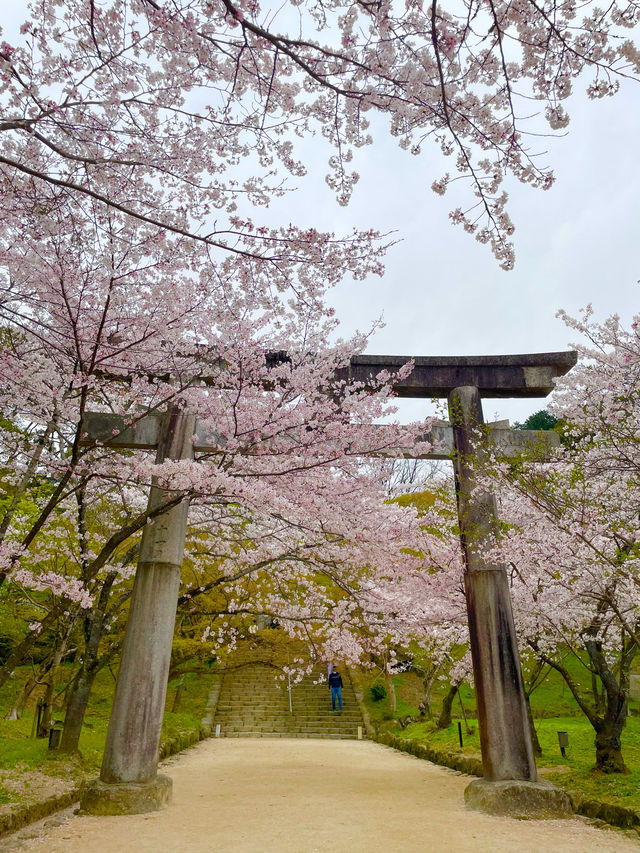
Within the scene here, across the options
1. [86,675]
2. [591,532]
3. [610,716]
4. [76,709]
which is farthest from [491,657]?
[76,709]

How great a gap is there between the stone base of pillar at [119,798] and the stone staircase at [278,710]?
34.5ft

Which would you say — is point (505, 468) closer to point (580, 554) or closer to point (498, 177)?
point (580, 554)

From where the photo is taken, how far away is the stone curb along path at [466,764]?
525 cm

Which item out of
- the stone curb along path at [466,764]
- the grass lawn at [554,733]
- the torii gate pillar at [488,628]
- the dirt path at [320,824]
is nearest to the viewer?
the dirt path at [320,824]

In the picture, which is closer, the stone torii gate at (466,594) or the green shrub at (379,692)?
the stone torii gate at (466,594)

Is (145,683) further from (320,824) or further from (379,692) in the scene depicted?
(379,692)

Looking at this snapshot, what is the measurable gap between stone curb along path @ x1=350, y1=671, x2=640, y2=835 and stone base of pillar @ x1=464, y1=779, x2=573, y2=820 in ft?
0.63

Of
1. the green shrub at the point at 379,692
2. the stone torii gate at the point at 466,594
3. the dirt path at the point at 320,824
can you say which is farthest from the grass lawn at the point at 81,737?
the green shrub at the point at 379,692

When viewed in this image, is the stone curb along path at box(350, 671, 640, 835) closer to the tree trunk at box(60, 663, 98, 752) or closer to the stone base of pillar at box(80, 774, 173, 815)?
the stone base of pillar at box(80, 774, 173, 815)

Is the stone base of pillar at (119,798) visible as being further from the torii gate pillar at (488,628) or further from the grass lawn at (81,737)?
the torii gate pillar at (488,628)

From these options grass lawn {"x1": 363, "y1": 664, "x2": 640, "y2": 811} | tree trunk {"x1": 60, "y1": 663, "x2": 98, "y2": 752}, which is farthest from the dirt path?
tree trunk {"x1": 60, "y1": 663, "x2": 98, "y2": 752}

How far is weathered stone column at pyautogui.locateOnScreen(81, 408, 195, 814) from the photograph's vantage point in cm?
559

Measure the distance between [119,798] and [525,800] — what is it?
405 cm

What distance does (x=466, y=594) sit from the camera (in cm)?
695
